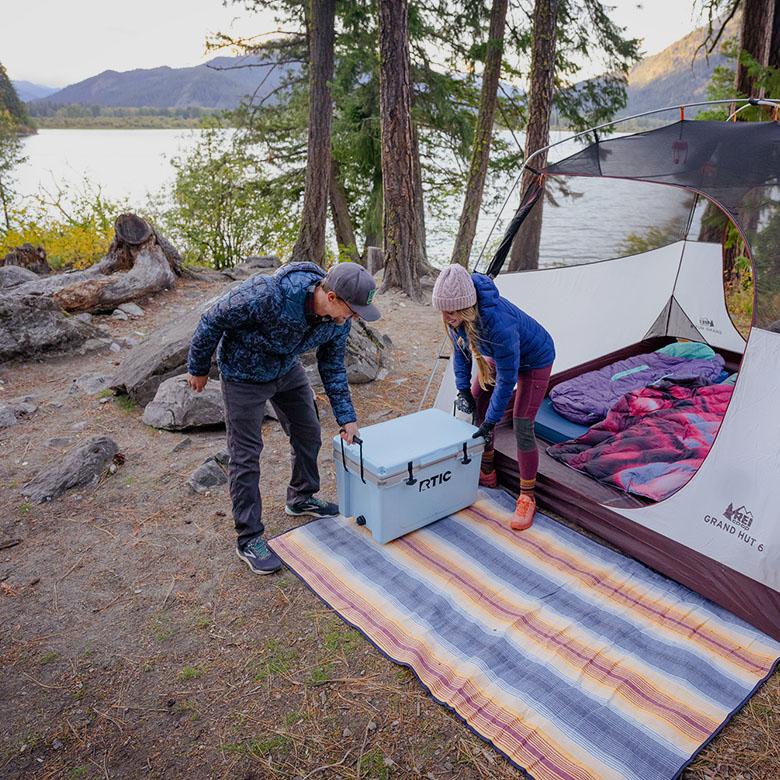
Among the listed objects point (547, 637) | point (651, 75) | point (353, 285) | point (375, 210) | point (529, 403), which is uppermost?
point (651, 75)

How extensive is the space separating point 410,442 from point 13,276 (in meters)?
6.49

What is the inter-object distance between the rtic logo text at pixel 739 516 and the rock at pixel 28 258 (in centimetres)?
860

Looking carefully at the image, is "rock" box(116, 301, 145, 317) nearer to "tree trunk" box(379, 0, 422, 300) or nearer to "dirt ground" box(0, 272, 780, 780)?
"tree trunk" box(379, 0, 422, 300)

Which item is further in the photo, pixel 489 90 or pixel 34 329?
pixel 489 90

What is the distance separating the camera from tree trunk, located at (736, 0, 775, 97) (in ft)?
19.9

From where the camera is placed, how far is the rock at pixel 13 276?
7.31m

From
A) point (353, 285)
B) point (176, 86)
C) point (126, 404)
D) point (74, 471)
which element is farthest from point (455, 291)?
point (176, 86)

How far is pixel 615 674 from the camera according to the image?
7.95 feet

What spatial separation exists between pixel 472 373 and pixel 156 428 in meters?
2.31

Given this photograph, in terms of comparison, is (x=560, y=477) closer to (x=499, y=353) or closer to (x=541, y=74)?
(x=499, y=353)

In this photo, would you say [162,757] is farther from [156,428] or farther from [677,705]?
[156,428]

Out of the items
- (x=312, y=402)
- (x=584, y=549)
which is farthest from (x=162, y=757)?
(x=584, y=549)

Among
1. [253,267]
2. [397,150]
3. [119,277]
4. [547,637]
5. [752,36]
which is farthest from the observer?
[253,267]

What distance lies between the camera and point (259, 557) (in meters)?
3.02
